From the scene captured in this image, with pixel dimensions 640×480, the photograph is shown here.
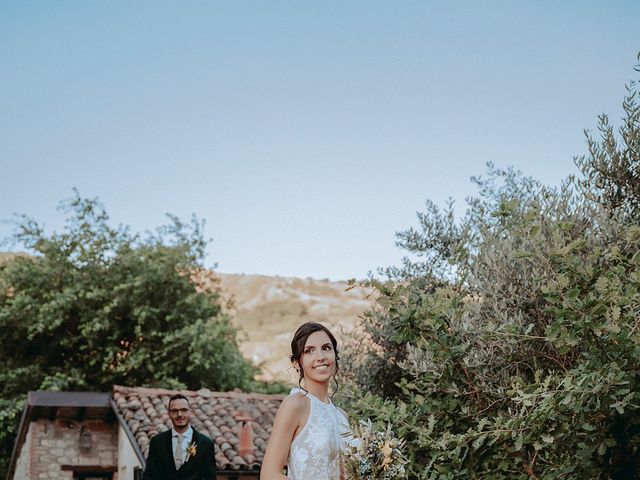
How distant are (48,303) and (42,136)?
17.5ft

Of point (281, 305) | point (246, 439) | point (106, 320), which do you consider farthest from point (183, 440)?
point (281, 305)

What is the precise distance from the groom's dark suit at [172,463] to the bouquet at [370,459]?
4.93 m

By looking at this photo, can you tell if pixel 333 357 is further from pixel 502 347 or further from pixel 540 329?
pixel 540 329

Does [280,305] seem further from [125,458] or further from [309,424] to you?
[309,424]

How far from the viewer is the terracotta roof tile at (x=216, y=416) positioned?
1534 cm

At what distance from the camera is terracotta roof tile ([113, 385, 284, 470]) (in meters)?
15.3

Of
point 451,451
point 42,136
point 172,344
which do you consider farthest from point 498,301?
point 42,136

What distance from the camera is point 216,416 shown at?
56.9 ft

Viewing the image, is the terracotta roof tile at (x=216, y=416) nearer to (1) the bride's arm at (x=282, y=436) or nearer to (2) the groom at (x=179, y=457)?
(2) the groom at (x=179, y=457)

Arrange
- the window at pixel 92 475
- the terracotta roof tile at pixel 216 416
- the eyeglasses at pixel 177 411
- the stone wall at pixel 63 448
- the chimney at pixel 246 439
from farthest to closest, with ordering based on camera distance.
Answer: the window at pixel 92 475
the stone wall at pixel 63 448
the chimney at pixel 246 439
the terracotta roof tile at pixel 216 416
the eyeglasses at pixel 177 411

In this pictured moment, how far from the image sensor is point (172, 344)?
87.7ft

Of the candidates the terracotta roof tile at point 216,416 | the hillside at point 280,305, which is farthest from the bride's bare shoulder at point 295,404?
the hillside at point 280,305

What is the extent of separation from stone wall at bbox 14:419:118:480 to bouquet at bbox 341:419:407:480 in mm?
15456

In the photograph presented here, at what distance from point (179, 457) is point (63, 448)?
10544mm
